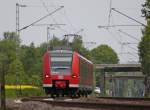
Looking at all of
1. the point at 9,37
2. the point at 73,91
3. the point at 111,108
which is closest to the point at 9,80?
the point at 73,91

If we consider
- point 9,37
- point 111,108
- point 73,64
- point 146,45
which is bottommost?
point 111,108

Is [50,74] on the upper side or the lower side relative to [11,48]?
lower

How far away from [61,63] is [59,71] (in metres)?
0.54

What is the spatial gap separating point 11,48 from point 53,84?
8670 cm

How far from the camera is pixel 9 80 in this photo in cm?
6981

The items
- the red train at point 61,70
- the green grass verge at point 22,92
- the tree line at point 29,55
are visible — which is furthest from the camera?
the tree line at point 29,55

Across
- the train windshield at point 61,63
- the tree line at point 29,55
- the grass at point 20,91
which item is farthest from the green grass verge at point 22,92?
the train windshield at point 61,63

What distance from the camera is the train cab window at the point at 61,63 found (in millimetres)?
41875

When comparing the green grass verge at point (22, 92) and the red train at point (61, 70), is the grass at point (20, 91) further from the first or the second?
the red train at point (61, 70)

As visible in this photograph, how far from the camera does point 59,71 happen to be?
138ft

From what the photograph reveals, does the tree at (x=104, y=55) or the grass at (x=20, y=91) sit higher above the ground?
the tree at (x=104, y=55)

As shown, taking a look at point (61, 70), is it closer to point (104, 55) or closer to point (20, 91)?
point (20, 91)

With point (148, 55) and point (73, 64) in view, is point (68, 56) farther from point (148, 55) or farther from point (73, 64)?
point (148, 55)

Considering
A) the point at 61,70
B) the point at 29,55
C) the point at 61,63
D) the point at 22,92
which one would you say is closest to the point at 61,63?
the point at 61,63
